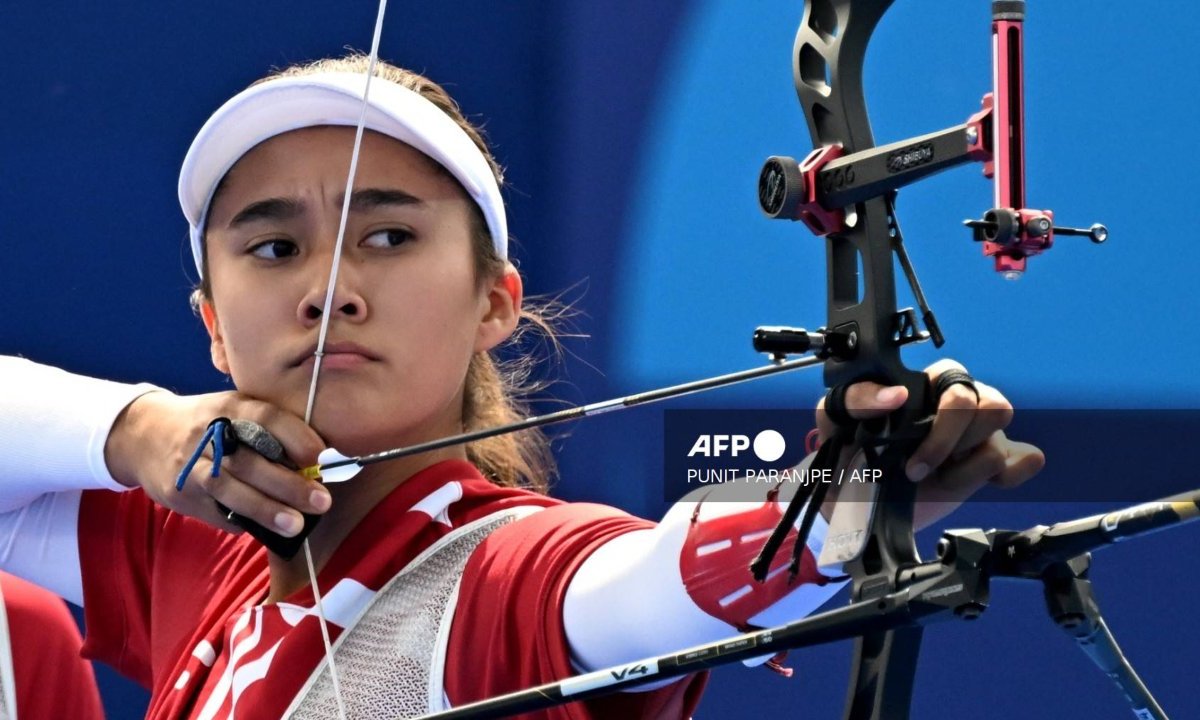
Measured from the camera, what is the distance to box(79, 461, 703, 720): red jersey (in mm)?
1173

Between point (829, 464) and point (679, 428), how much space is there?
0.20m

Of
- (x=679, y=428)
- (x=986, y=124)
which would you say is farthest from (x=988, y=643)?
(x=986, y=124)

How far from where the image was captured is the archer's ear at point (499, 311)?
1463mm

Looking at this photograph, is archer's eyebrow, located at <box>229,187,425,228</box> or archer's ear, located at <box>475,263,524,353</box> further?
archer's ear, located at <box>475,263,524,353</box>

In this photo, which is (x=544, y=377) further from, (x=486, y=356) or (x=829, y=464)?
(x=829, y=464)

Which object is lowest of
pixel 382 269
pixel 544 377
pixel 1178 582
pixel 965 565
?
pixel 965 565

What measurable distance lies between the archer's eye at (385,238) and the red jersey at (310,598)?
18 centimetres

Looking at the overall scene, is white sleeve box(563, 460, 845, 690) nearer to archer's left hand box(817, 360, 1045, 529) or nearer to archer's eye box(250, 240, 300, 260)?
archer's left hand box(817, 360, 1045, 529)

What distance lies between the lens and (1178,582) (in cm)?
154

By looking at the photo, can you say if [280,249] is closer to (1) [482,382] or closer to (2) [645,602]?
(1) [482,382]

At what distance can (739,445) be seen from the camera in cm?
111

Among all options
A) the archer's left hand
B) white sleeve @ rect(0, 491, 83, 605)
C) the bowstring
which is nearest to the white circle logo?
the archer's left hand

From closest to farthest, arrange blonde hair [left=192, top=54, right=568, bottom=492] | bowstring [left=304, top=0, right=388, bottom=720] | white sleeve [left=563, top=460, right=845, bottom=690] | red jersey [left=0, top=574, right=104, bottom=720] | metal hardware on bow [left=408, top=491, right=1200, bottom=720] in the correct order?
metal hardware on bow [left=408, top=491, right=1200, bottom=720], white sleeve [left=563, top=460, right=845, bottom=690], bowstring [left=304, top=0, right=388, bottom=720], blonde hair [left=192, top=54, right=568, bottom=492], red jersey [left=0, top=574, right=104, bottom=720]

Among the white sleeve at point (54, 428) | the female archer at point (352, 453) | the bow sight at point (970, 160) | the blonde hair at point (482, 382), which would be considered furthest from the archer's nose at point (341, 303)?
the bow sight at point (970, 160)
